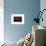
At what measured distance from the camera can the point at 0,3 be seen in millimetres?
5191

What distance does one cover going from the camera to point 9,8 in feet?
16.9

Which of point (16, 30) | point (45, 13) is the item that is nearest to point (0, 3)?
point (16, 30)

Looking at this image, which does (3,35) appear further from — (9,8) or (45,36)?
(45,36)

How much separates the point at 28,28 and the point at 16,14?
75cm

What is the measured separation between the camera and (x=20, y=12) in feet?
16.9

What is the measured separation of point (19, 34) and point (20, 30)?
0.55ft

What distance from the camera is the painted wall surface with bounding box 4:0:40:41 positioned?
5133 millimetres

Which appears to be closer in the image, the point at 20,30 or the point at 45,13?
the point at 45,13

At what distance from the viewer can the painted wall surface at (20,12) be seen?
513cm

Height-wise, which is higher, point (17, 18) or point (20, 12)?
point (20, 12)

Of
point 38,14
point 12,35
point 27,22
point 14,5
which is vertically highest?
point 14,5

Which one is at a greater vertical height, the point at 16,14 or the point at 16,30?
the point at 16,14

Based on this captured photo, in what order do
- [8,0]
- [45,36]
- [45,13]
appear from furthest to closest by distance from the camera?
[8,0] → [45,13] → [45,36]

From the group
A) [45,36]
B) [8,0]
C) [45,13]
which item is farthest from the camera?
[8,0]
